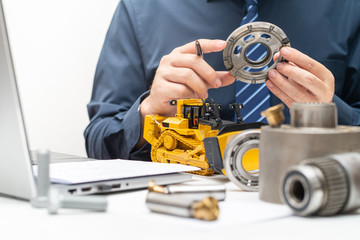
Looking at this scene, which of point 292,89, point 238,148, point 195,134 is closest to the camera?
point 238,148

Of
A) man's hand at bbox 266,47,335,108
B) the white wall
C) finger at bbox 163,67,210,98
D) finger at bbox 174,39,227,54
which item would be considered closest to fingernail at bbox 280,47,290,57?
man's hand at bbox 266,47,335,108

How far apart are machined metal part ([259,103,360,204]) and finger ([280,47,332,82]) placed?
1.23ft

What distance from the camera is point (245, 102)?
134 centimetres

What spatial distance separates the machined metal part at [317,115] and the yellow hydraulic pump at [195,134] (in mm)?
188

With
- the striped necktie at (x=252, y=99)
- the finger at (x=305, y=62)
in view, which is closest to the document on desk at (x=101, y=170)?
the finger at (x=305, y=62)

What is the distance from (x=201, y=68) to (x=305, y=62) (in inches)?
9.4

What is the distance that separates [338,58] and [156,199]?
1124mm

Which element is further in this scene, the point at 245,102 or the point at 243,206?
the point at 245,102

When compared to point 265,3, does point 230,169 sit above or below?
below

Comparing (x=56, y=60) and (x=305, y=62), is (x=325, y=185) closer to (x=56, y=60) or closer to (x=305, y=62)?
(x=305, y=62)

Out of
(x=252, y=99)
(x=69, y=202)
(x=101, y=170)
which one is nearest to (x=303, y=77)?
(x=252, y=99)

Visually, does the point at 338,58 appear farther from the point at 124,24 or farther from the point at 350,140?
the point at 350,140

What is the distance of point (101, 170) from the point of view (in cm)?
69

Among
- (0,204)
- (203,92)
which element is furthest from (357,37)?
(0,204)
